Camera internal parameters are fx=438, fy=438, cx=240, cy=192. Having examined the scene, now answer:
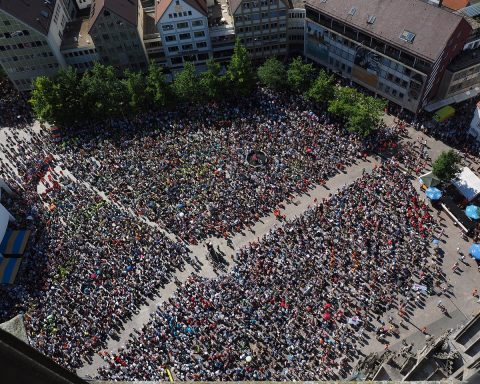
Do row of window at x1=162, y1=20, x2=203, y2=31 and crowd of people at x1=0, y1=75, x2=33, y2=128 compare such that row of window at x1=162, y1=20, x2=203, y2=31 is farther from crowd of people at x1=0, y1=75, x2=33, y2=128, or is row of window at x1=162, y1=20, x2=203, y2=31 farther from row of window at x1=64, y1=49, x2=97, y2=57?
crowd of people at x1=0, y1=75, x2=33, y2=128

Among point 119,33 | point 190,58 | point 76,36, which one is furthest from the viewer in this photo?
point 76,36

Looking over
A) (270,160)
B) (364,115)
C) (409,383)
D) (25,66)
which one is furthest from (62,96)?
(409,383)

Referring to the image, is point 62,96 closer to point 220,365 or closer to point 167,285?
point 167,285

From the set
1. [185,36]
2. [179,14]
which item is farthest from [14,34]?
[185,36]

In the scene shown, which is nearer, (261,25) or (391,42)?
(391,42)

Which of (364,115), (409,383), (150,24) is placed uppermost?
(409,383)

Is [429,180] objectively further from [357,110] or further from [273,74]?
[273,74]

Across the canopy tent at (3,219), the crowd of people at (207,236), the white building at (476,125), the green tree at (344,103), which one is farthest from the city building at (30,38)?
the white building at (476,125)
